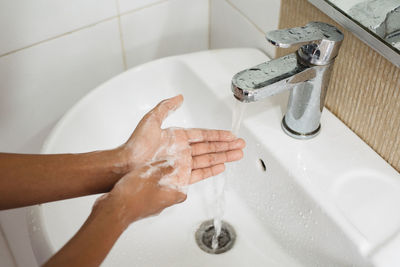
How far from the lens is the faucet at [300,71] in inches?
24.0

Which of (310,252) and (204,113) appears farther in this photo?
(204,113)

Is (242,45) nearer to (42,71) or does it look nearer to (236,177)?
(236,177)

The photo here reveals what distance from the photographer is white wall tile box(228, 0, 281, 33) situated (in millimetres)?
816

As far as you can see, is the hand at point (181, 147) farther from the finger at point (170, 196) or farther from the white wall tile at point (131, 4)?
the white wall tile at point (131, 4)

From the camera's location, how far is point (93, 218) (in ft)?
1.79

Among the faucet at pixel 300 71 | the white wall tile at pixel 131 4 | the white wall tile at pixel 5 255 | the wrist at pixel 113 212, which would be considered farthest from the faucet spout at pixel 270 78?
the white wall tile at pixel 5 255

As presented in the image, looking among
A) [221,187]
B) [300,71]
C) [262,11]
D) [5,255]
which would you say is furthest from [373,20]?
[5,255]

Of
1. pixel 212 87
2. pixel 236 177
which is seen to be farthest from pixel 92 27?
pixel 236 177

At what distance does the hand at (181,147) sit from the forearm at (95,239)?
121 millimetres

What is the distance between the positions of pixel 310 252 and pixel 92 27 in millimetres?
559

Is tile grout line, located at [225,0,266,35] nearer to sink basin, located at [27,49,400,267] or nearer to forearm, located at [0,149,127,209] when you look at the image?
sink basin, located at [27,49,400,267]

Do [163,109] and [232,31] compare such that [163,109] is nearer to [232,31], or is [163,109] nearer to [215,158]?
[215,158]

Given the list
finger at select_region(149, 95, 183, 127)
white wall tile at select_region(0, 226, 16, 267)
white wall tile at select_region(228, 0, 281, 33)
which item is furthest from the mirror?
white wall tile at select_region(0, 226, 16, 267)

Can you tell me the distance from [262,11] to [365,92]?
261 mm
